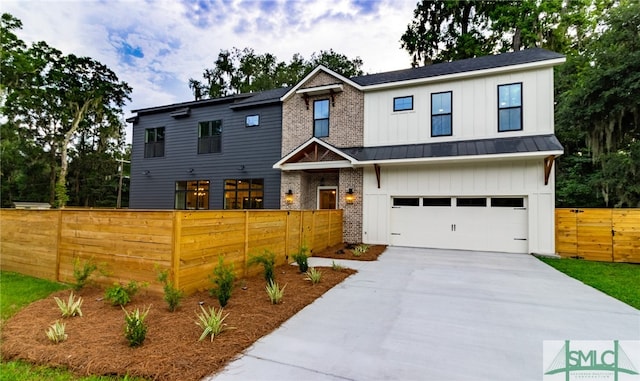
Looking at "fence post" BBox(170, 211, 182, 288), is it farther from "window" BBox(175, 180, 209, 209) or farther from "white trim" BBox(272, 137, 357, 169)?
"window" BBox(175, 180, 209, 209)

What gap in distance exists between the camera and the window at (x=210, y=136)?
14297 millimetres

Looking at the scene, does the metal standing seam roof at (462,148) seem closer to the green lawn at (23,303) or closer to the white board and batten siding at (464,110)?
the white board and batten siding at (464,110)

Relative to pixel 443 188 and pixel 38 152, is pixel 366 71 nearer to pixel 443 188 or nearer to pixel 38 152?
pixel 443 188

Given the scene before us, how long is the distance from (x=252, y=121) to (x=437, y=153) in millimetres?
8440

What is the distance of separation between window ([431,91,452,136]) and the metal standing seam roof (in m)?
0.52

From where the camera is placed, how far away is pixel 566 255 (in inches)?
352

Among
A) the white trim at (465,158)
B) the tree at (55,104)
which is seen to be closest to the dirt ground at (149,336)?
the white trim at (465,158)

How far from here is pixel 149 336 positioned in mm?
3203

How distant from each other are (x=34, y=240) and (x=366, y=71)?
25800 millimetres

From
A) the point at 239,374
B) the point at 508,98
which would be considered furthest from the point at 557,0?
the point at 239,374

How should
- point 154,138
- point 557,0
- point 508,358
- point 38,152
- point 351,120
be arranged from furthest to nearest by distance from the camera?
1. point 38,152
2. point 557,0
3. point 154,138
4. point 351,120
5. point 508,358

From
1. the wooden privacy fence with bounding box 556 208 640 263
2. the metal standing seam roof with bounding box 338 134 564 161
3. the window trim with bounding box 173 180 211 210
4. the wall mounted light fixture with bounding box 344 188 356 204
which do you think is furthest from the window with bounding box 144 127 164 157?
the wooden privacy fence with bounding box 556 208 640 263

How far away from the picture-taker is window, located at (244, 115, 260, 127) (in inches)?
536

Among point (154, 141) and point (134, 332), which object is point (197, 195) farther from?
point (134, 332)
